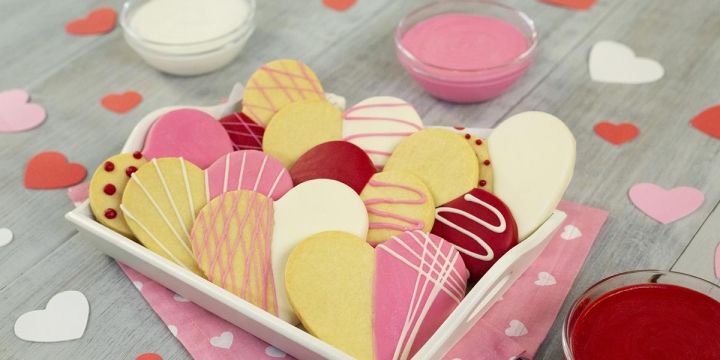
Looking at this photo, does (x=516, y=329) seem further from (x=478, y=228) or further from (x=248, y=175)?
(x=248, y=175)

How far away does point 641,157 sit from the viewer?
1183mm

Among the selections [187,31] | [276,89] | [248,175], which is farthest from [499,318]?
[187,31]

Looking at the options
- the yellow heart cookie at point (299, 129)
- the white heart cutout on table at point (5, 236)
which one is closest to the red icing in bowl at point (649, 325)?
the yellow heart cookie at point (299, 129)

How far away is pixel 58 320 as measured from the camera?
0.98 m

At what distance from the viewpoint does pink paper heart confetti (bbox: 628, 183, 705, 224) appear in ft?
3.54

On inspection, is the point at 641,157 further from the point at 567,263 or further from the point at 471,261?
the point at 471,261

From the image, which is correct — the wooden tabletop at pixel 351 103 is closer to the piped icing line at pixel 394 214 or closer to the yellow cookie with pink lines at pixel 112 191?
the yellow cookie with pink lines at pixel 112 191

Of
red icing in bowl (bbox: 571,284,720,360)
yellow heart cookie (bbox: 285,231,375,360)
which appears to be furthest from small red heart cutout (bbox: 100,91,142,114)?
red icing in bowl (bbox: 571,284,720,360)

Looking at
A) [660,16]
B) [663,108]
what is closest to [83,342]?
[663,108]

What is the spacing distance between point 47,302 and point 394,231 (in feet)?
1.55

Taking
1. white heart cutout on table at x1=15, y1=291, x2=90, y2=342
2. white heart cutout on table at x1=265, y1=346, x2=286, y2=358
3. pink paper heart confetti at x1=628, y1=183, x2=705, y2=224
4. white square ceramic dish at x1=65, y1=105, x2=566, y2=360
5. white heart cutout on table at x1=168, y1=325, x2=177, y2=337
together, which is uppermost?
white square ceramic dish at x1=65, y1=105, x2=566, y2=360

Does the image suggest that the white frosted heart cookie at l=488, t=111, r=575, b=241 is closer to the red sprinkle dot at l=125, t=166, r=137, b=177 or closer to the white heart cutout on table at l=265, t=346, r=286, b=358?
the white heart cutout on table at l=265, t=346, r=286, b=358

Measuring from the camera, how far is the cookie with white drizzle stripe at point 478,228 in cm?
91

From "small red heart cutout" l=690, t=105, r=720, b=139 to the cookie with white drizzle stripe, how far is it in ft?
1.60
